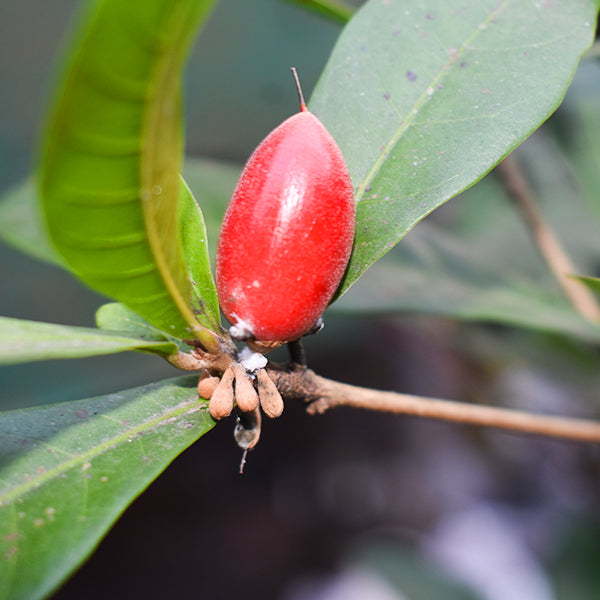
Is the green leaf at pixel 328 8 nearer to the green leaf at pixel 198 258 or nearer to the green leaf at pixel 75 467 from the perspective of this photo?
the green leaf at pixel 198 258

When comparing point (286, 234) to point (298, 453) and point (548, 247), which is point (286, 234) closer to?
point (548, 247)

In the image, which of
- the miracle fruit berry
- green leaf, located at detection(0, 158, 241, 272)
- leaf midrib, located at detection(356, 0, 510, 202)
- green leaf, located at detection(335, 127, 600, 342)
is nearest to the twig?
green leaf, located at detection(335, 127, 600, 342)

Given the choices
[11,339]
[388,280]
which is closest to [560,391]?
[388,280]

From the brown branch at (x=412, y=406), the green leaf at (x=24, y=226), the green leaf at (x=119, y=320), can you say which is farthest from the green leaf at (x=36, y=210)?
the brown branch at (x=412, y=406)

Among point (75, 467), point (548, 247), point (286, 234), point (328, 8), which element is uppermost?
point (328, 8)

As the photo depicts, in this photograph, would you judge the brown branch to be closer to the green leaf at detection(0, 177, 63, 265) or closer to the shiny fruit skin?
the shiny fruit skin

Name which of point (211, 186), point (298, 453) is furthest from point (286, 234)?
point (298, 453)
